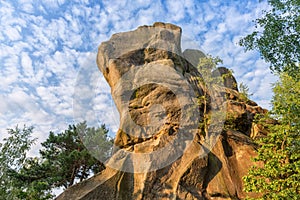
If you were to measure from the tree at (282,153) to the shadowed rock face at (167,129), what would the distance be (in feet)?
4.41

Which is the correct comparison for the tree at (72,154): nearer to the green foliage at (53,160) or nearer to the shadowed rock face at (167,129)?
the green foliage at (53,160)

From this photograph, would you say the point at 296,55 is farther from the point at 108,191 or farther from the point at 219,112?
the point at 108,191

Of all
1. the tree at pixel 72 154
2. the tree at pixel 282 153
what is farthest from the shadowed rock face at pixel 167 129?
the tree at pixel 72 154

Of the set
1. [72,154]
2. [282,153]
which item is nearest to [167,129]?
[282,153]

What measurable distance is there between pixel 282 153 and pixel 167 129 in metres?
4.57

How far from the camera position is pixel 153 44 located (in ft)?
48.6

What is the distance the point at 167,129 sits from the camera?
11.0 m

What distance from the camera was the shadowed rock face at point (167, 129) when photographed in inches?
369

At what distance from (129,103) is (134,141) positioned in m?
1.98

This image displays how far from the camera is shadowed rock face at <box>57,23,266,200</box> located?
9.37 meters

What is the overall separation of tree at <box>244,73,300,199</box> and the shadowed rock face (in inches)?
52.9

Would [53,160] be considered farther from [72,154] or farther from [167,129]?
[167,129]

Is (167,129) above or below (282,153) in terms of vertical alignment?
above

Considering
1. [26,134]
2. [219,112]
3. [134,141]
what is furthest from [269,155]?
[26,134]
